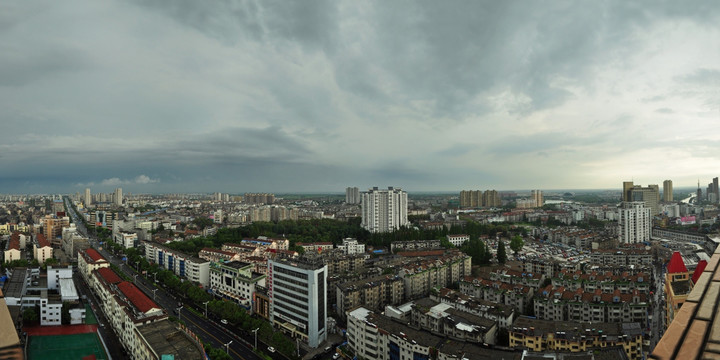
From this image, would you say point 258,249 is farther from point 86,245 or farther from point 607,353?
point 607,353

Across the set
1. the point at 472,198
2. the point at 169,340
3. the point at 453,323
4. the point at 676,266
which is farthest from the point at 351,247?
the point at 472,198

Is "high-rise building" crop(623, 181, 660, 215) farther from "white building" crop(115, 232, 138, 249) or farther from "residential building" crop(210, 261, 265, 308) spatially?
"white building" crop(115, 232, 138, 249)

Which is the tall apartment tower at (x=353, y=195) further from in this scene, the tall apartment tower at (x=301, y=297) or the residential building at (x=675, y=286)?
the residential building at (x=675, y=286)

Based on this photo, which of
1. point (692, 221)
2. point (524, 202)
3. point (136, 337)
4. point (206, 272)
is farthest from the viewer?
point (524, 202)

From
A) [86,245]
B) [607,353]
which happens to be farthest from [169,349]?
[86,245]

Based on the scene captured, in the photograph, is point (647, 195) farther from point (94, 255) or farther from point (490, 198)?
point (94, 255)
